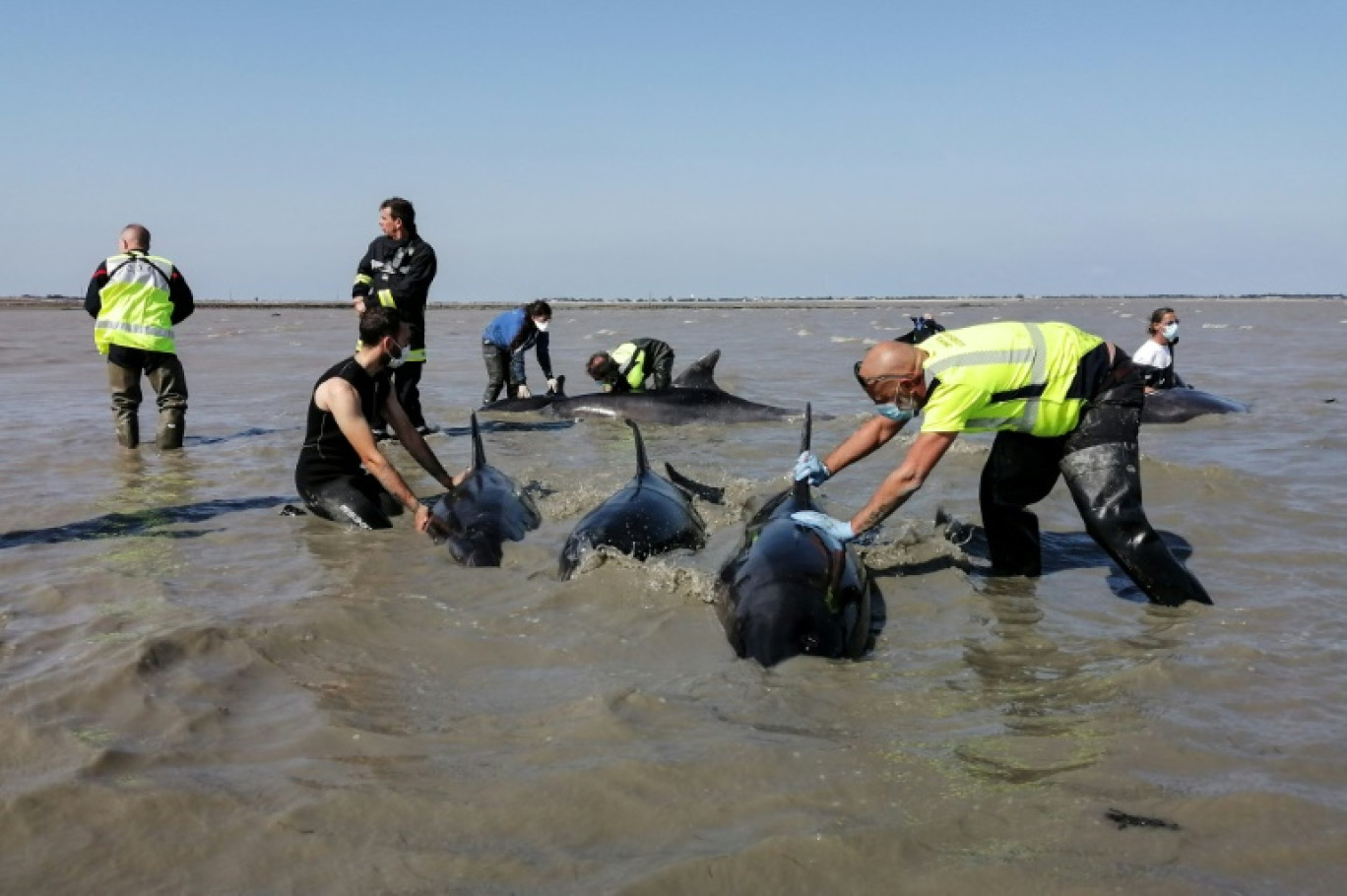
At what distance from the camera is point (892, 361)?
595 centimetres

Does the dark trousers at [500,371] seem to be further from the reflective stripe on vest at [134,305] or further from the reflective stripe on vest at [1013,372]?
the reflective stripe on vest at [1013,372]

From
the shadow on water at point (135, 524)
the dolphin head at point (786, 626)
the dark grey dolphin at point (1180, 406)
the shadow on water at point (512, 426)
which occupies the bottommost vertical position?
the shadow on water at point (135, 524)

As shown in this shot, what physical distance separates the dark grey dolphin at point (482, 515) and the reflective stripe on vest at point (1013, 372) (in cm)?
292

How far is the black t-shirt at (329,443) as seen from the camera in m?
8.59

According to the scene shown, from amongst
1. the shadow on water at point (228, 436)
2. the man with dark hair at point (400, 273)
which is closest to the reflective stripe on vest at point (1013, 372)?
the man with dark hair at point (400, 273)

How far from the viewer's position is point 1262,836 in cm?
352

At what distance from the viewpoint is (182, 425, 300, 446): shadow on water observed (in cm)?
1285

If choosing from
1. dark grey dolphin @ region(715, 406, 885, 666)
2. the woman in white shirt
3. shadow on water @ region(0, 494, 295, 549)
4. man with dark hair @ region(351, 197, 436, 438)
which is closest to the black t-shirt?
shadow on water @ region(0, 494, 295, 549)

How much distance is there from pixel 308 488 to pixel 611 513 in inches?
102

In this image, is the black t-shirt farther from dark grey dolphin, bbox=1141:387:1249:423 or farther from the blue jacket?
dark grey dolphin, bbox=1141:387:1249:423

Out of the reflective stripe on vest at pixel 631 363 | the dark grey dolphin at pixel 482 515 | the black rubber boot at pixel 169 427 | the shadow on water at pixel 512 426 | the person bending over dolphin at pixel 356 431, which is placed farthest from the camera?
the reflective stripe on vest at pixel 631 363

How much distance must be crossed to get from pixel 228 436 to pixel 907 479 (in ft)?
32.2

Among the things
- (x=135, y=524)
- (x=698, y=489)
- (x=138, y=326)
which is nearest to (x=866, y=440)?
(x=698, y=489)

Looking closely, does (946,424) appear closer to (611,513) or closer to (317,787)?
(611,513)
